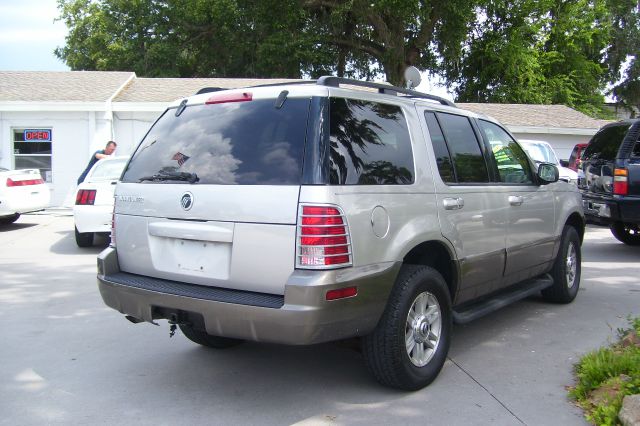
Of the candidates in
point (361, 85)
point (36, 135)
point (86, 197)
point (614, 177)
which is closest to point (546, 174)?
point (361, 85)

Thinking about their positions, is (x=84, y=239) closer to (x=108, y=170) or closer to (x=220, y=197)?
(x=108, y=170)

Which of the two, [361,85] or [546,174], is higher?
[361,85]

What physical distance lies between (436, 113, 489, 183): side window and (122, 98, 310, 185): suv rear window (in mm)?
1460

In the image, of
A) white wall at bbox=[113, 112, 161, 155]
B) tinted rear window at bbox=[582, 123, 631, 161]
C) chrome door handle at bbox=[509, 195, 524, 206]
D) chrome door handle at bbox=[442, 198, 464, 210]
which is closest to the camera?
chrome door handle at bbox=[442, 198, 464, 210]

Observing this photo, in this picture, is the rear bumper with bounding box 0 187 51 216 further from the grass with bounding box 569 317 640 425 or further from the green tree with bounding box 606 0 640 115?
the green tree with bounding box 606 0 640 115

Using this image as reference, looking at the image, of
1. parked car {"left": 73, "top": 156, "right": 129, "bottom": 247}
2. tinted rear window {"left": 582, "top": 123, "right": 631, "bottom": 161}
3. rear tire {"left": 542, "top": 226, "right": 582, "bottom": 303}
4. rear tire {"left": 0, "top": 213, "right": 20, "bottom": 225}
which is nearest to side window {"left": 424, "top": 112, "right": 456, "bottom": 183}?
rear tire {"left": 542, "top": 226, "right": 582, "bottom": 303}

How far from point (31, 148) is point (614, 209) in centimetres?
1528

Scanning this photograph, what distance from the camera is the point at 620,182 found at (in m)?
8.62

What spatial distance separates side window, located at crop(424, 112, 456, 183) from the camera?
4352mm

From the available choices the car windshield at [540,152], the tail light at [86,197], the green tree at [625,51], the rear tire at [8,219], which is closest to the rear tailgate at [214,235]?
the tail light at [86,197]

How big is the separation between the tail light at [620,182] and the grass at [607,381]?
4.88 meters

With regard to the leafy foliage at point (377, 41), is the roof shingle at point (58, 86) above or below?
below

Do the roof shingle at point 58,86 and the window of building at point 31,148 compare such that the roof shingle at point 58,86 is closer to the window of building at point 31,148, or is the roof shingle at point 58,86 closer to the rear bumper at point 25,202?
the window of building at point 31,148

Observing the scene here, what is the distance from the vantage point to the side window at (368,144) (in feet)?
11.6
